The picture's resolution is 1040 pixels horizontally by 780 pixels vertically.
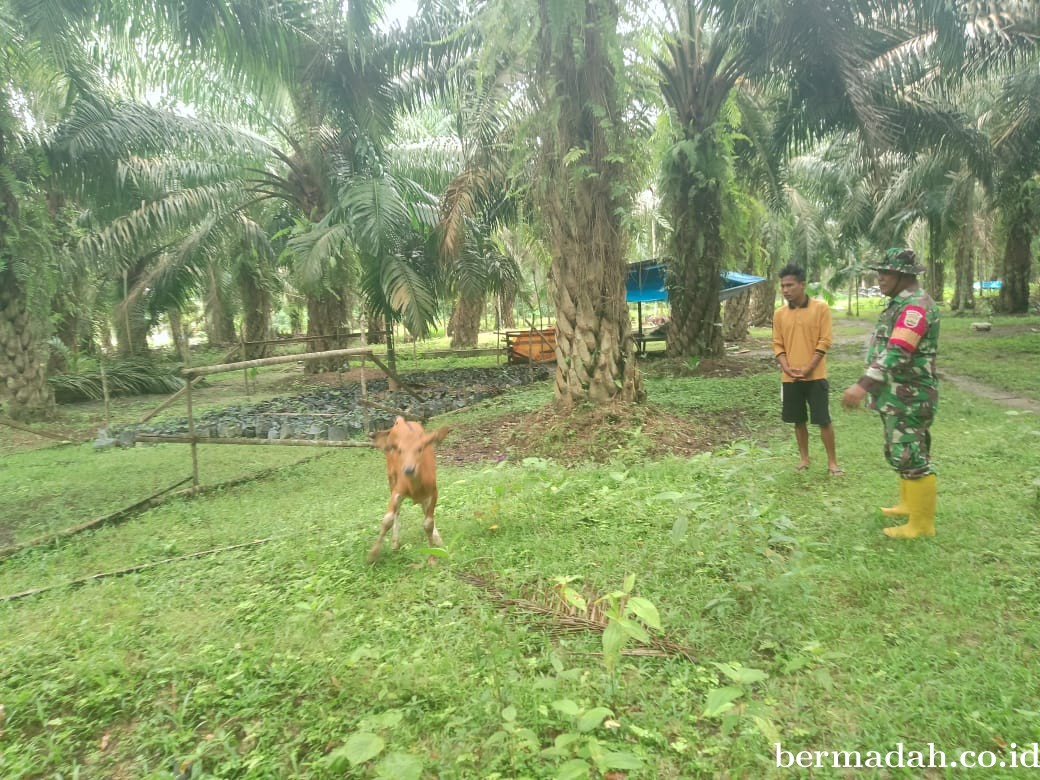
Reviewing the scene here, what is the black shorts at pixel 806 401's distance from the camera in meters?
4.78

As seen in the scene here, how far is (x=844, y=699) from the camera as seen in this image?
2.23 m

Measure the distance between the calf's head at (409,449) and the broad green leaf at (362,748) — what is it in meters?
1.59

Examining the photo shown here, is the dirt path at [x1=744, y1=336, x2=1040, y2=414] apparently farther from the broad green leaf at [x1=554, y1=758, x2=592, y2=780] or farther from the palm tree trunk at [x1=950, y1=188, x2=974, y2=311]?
the palm tree trunk at [x1=950, y1=188, x2=974, y2=311]

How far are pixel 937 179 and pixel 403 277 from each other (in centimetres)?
1543

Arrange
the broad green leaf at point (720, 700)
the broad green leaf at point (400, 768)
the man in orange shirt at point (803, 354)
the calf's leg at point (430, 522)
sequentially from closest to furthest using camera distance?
the broad green leaf at point (400, 768)
the broad green leaf at point (720, 700)
the calf's leg at point (430, 522)
the man in orange shirt at point (803, 354)

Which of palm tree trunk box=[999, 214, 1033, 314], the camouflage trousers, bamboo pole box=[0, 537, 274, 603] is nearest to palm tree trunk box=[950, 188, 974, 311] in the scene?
palm tree trunk box=[999, 214, 1033, 314]

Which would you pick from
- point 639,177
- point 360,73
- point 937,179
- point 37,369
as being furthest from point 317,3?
point 937,179

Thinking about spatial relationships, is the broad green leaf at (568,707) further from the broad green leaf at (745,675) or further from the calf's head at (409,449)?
→ the calf's head at (409,449)

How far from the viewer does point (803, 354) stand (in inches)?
190

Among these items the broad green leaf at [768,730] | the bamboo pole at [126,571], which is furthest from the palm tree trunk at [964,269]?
the bamboo pole at [126,571]

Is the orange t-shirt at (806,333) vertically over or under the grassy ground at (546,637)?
over

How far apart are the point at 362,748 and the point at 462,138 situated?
10983 mm

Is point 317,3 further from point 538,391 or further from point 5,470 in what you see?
point 5,470

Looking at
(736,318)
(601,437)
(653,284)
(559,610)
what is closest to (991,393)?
(601,437)
